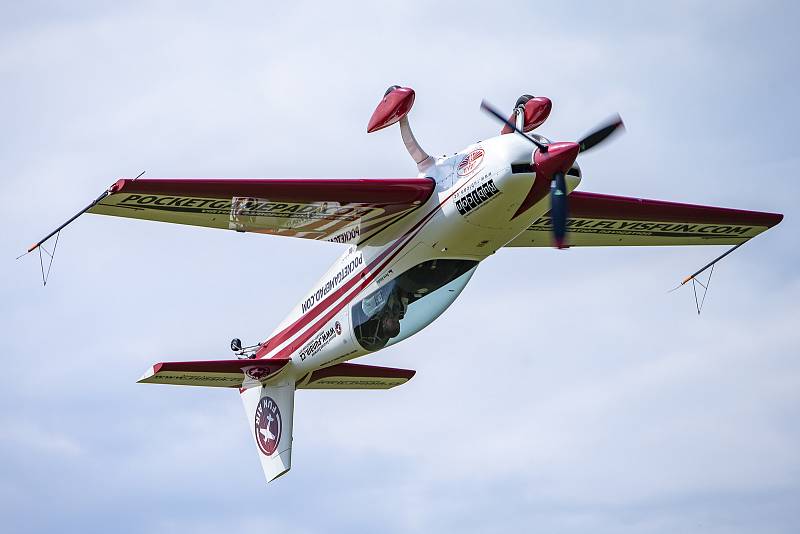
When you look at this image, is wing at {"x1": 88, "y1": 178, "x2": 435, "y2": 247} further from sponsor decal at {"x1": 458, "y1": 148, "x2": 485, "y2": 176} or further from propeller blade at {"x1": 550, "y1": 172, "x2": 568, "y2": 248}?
propeller blade at {"x1": 550, "y1": 172, "x2": 568, "y2": 248}

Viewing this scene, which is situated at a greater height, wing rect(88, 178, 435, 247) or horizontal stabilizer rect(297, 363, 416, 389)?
wing rect(88, 178, 435, 247)

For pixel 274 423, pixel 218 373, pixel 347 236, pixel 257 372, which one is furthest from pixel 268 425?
pixel 347 236

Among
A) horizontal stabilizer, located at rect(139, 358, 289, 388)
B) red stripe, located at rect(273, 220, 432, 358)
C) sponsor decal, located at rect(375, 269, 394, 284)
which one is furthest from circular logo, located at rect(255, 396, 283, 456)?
sponsor decal, located at rect(375, 269, 394, 284)

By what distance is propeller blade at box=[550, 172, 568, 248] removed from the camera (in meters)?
25.9

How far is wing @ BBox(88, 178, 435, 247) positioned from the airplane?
0.08ft

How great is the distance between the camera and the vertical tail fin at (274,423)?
33219 mm

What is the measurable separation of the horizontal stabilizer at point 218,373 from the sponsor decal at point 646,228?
723cm

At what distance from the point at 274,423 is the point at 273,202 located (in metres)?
7.83

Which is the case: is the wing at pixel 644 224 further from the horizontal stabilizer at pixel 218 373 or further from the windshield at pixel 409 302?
the horizontal stabilizer at pixel 218 373

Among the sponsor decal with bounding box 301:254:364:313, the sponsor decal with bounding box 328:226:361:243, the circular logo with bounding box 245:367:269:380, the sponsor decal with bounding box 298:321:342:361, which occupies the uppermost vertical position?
the sponsor decal with bounding box 328:226:361:243

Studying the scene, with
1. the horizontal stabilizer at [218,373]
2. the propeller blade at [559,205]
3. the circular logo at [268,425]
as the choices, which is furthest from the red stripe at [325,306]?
the propeller blade at [559,205]

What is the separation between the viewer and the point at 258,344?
111 feet

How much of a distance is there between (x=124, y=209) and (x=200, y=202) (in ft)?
5.06

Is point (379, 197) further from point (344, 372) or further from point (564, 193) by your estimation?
point (344, 372)
